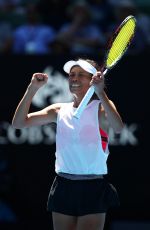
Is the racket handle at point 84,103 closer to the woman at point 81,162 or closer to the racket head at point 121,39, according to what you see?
the woman at point 81,162

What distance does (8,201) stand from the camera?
8.78 m

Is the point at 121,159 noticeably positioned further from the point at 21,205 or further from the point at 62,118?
the point at 62,118

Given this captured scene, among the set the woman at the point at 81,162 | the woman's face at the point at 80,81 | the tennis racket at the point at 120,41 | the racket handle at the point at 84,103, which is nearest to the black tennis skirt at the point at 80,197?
the woman at the point at 81,162

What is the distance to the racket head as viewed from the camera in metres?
5.89

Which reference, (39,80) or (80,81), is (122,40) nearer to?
(80,81)

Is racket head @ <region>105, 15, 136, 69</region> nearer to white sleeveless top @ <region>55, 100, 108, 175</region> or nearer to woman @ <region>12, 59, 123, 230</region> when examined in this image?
woman @ <region>12, 59, 123, 230</region>

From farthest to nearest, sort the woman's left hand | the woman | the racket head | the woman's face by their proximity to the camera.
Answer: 1. the racket head
2. the woman's face
3. the woman
4. the woman's left hand

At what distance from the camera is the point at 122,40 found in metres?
5.95

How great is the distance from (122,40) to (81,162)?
1.04 meters

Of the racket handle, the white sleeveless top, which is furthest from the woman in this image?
the racket handle

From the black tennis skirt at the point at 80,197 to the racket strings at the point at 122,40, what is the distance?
0.98m

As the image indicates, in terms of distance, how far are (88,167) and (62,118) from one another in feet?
1.46

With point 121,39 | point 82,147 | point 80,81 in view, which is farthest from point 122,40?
point 82,147

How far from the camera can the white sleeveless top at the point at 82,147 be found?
224 inches
